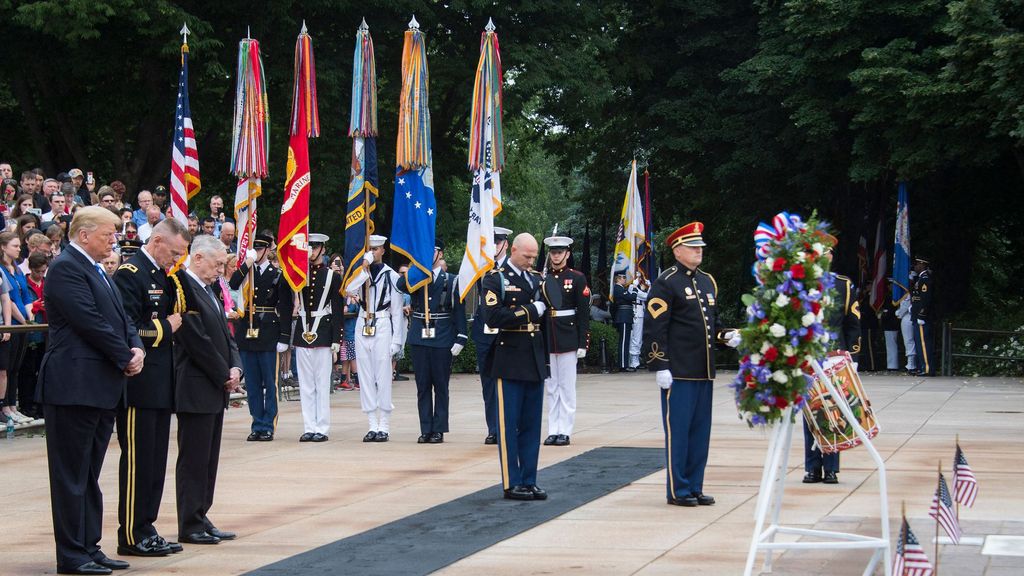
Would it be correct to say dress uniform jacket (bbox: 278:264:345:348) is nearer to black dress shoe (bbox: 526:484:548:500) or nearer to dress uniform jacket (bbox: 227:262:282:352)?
dress uniform jacket (bbox: 227:262:282:352)

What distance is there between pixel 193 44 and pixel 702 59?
12.5 metres

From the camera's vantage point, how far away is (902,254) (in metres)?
29.3

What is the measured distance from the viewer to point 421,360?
15094 mm

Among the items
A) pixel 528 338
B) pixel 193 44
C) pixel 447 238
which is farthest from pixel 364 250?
pixel 447 238

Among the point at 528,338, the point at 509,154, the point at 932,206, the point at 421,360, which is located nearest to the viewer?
the point at 528,338

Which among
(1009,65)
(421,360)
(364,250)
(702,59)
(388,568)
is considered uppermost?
(702,59)

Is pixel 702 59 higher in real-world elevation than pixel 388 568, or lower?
higher

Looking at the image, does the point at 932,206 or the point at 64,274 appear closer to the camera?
the point at 64,274

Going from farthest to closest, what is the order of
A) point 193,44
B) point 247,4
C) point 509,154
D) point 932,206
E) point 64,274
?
point 509,154 → point 932,206 → point 247,4 → point 193,44 → point 64,274

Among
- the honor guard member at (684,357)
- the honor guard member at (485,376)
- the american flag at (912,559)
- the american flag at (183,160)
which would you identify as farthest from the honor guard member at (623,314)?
the american flag at (912,559)

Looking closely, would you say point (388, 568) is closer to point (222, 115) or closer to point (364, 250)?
point (364, 250)

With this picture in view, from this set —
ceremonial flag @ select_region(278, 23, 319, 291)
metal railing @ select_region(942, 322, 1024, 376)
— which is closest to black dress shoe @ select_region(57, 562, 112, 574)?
ceremonial flag @ select_region(278, 23, 319, 291)

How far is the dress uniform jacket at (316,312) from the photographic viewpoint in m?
15.4

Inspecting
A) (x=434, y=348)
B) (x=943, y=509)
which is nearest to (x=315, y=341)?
(x=434, y=348)
